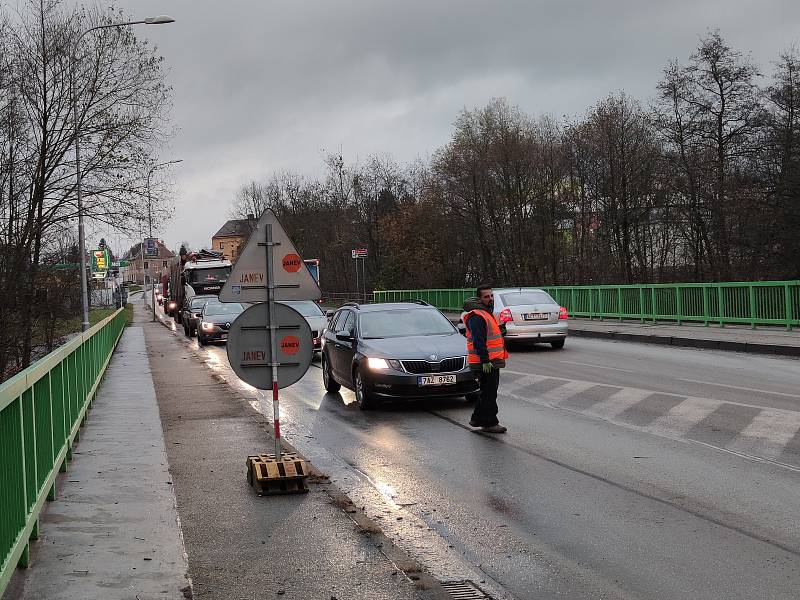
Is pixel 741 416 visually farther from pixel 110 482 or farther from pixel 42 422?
pixel 42 422

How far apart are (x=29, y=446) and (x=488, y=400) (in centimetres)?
593

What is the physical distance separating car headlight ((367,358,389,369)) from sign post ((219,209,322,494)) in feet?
14.9

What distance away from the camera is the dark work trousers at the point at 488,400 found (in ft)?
33.6

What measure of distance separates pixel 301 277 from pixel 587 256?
145ft

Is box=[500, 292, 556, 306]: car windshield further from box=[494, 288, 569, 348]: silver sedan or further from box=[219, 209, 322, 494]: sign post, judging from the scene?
box=[219, 209, 322, 494]: sign post

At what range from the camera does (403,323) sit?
1388 centimetres

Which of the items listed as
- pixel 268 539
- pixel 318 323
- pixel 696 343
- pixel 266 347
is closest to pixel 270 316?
pixel 266 347

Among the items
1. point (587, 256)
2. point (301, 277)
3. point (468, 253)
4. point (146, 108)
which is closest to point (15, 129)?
point (146, 108)

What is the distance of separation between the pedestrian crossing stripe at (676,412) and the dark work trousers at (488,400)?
1495 mm

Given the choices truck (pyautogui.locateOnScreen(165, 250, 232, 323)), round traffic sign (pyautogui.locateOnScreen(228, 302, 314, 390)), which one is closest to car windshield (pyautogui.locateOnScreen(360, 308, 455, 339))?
round traffic sign (pyautogui.locateOnScreen(228, 302, 314, 390))

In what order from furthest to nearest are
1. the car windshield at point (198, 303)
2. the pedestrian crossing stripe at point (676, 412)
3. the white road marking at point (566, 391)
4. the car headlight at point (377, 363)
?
the car windshield at point (198, 303)
the white road marking at point (566, 391)
the car headlight at point (377, 363)
the pedestrian crossing stripe at point (676, 412)

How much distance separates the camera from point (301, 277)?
25.8ft

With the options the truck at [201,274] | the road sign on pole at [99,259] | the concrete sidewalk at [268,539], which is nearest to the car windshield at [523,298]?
the concrete sidewalk at [268,539]

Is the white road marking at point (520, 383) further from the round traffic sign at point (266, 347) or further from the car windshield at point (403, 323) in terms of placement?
the round traffic sign at point (266, 347)
